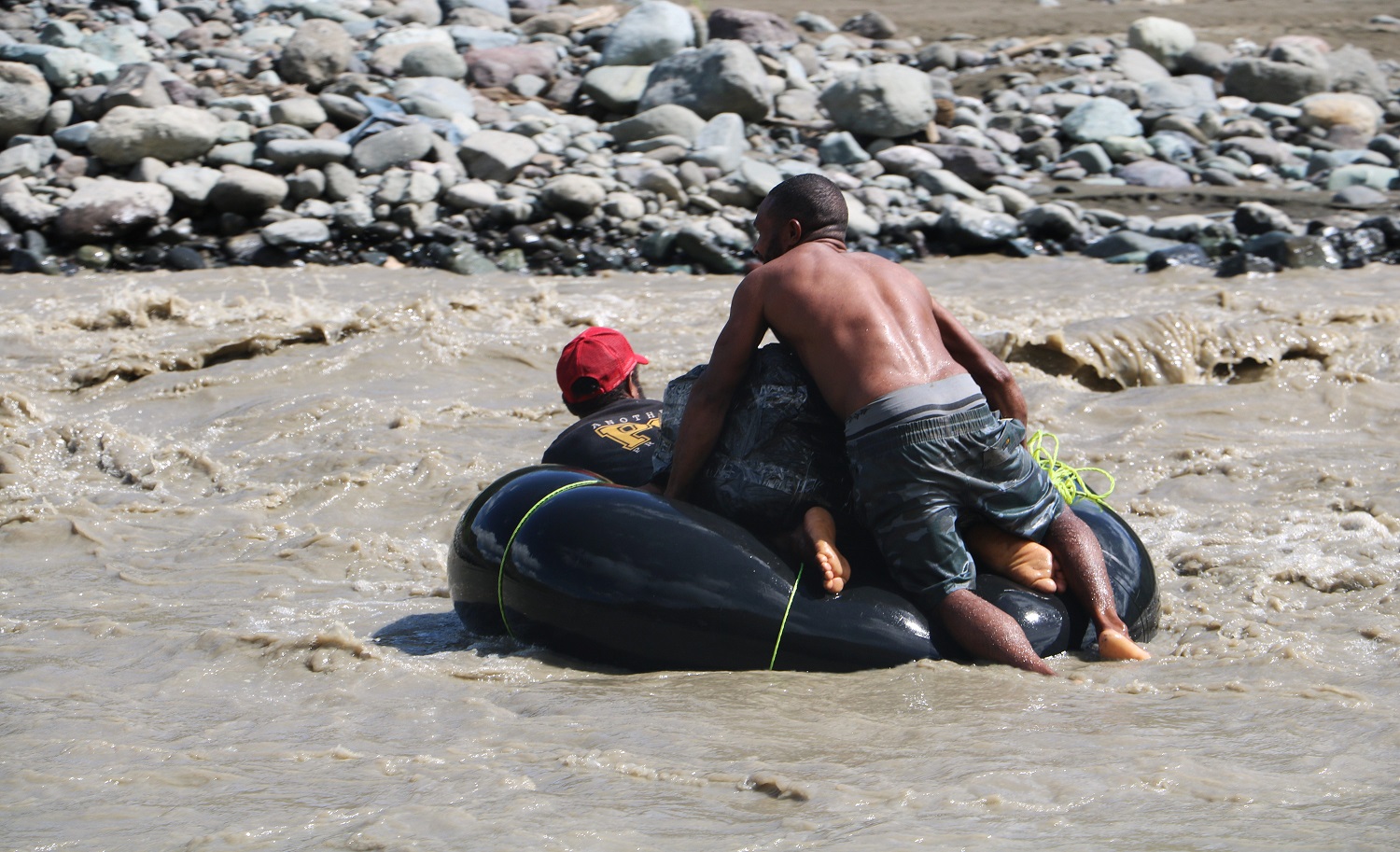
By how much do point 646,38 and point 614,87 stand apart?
1.49 m

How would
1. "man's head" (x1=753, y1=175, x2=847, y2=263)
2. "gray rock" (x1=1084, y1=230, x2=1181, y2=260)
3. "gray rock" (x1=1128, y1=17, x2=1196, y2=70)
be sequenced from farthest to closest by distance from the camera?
"gray rock" (x1=1128, y1=17, x2=1196, y2=70) → "gray rock" (x1=1084, y1=230, x2=1181, y2=260) → "man's head" (x1=753, y1=175, x2=847, y2=263)

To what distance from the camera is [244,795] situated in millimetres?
3084

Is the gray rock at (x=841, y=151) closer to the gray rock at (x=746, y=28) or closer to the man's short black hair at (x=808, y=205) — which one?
the gray rock at (x=746, y=28)

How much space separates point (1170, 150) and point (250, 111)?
37.1 feet

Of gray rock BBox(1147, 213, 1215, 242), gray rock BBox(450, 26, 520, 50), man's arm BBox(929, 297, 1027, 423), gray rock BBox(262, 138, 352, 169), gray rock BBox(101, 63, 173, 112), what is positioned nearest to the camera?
man's arm BBox(929, 297, 1027, 423)

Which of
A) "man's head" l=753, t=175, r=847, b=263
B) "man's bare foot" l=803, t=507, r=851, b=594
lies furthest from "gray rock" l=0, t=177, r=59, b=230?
"man's bare foot" l=803, t=507, r=851, b=594

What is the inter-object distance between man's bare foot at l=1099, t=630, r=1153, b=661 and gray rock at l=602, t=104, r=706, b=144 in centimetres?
1324

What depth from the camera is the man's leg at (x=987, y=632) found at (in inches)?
161

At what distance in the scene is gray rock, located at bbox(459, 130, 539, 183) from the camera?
1541cm

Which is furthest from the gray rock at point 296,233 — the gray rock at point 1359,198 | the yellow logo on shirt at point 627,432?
the gray rock at point 1359,198

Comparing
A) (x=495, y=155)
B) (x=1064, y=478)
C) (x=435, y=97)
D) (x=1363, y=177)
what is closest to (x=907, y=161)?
(x=495, y=155)

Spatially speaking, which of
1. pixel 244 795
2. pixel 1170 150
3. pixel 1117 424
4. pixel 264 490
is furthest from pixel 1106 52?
pixel 244 795

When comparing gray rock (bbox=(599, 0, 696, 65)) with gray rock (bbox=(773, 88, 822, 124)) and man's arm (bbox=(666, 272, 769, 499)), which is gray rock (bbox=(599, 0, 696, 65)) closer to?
gray rock (bbox=(773, 88, 822, 124))

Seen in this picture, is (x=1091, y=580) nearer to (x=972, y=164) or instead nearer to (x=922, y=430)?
(x=922, y=430)
